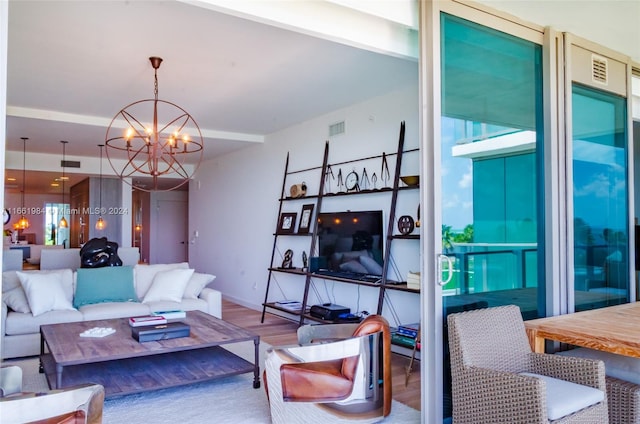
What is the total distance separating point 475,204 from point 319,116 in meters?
3.49

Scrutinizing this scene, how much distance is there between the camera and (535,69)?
3152 mm

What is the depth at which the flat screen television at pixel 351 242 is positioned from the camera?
4898 millimetres

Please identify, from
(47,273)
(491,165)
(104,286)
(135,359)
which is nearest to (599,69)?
(491,165)

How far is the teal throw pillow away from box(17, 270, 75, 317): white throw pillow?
0.73 ft

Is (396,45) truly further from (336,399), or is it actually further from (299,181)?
(299,181)

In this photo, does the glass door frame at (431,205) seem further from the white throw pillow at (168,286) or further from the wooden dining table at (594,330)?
the white throw pillow at (168,286)

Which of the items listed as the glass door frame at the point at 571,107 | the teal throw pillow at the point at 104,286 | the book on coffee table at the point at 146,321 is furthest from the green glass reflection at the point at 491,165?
the teal throw pillow at the point at 104,286

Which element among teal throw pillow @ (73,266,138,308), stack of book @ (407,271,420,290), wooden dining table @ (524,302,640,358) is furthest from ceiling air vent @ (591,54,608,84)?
teal throw pillow @ (73,266,138,308)

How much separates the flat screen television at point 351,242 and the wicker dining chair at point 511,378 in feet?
7.42

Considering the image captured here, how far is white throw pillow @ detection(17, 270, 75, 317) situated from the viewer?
4.62 meters

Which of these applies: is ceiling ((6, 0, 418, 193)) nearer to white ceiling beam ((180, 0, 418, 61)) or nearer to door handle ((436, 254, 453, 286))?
white ceiling beam ((180, 0, 418, 61))

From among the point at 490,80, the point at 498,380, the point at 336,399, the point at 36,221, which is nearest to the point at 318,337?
the point at 336,399

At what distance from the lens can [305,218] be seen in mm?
6090

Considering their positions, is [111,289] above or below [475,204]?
below
